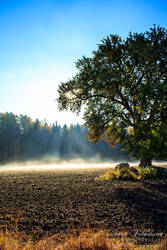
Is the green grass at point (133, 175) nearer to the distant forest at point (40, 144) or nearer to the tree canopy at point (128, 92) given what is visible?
the tree canopy at point (128, 92)

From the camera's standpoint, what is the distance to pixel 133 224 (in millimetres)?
4855

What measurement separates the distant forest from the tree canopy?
51581 millimetres

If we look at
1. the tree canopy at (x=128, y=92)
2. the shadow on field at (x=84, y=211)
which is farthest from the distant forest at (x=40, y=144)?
the shadow on field at (x=84, y=211)

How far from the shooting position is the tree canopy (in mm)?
11664

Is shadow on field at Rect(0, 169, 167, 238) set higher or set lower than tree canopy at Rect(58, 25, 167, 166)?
lower

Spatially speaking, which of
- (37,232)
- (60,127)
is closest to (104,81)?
(37,232)

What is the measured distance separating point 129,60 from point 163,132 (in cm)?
647

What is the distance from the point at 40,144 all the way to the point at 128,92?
69230 mm

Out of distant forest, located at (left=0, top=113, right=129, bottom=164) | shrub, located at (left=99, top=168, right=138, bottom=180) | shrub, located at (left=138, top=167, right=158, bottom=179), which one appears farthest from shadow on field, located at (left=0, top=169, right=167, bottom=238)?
distant forest, located at (left=0, top=113, right=129, bottom=164)

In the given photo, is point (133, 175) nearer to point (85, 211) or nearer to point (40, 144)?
point (85, 211)

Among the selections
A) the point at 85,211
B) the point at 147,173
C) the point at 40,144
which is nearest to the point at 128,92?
the point at 147,173

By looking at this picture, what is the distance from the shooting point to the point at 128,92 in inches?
583

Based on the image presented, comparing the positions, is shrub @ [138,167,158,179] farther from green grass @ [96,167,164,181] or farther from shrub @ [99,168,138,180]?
shrub @ [99,168,138,180]

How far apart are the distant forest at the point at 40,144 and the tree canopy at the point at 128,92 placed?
51.6 meters
